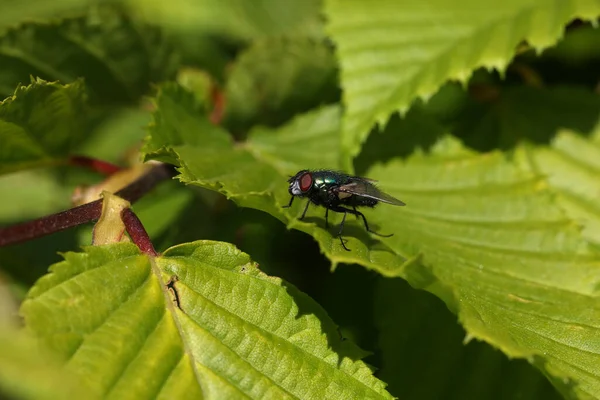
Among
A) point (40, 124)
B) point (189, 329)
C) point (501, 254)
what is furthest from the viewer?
point (501, 254)

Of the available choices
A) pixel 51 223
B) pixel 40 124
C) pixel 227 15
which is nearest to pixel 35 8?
pixel 227 15

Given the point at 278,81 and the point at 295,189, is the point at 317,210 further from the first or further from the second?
the point at 278,81

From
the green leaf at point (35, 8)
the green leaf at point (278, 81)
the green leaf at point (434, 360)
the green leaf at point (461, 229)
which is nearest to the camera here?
the green leaf at point (461, 229)

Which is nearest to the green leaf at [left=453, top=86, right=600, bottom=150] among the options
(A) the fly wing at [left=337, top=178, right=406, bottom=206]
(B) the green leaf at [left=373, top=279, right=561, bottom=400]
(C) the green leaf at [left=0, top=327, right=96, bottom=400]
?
(A) the fly wing at [left=337, top=178, right=406, bottom=206]

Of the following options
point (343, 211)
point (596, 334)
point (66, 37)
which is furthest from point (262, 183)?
point (596, 334)

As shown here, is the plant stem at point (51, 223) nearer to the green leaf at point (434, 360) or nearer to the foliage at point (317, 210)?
the foliage at point (317, 210)

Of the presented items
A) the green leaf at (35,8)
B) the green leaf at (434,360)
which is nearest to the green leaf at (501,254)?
the green leaf at (434,360)
